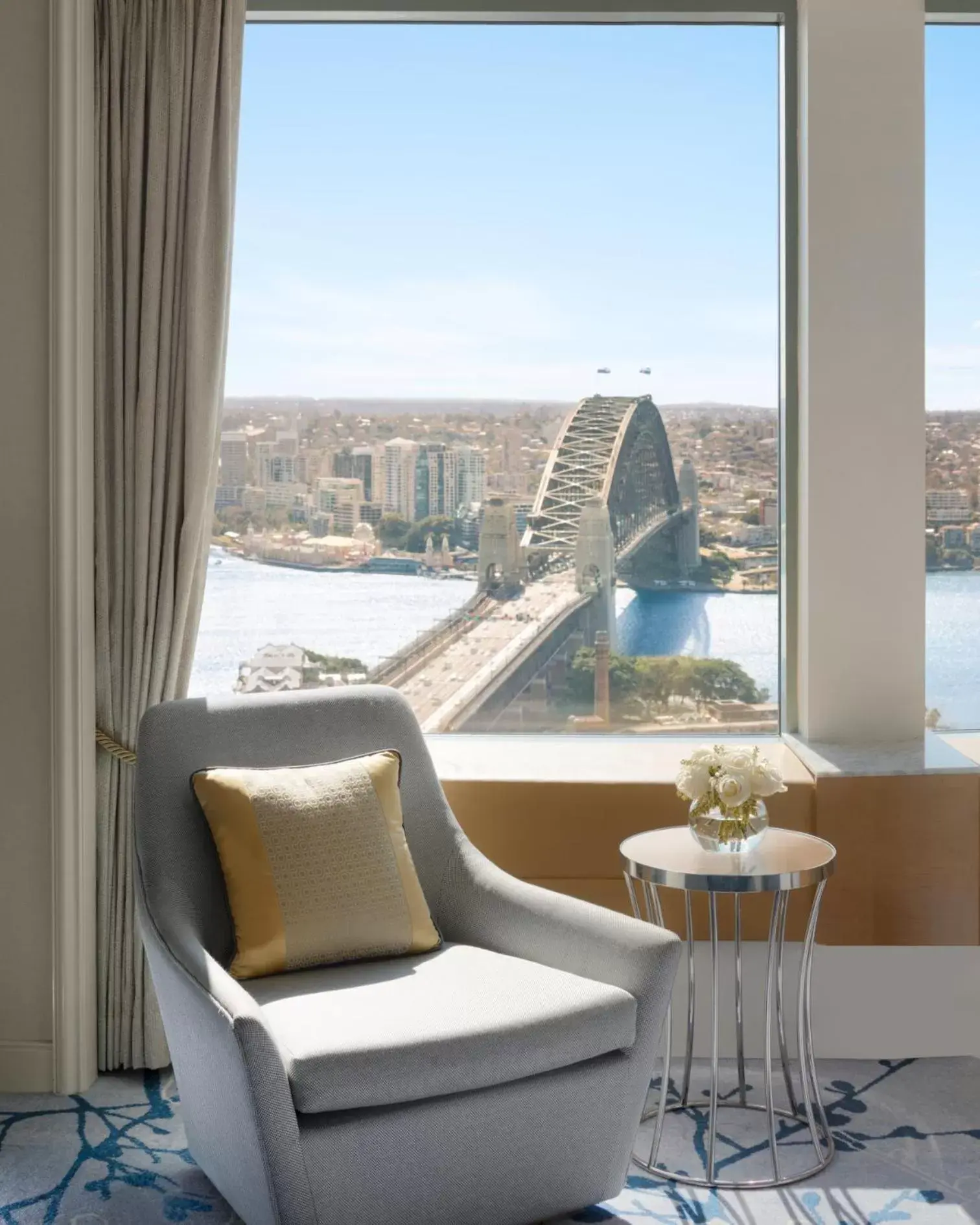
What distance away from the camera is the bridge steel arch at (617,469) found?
3387 millimetres

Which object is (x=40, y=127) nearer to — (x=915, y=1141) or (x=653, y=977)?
(x=653, y=977)

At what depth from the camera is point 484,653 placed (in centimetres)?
343

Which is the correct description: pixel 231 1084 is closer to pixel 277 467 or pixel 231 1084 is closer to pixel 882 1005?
pixel 882 1005

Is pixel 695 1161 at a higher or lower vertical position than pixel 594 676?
lower

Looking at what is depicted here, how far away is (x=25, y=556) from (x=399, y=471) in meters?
1.04

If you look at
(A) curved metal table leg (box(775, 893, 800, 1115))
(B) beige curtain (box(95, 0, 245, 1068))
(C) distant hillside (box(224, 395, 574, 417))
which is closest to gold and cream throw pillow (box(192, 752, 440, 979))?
(B) beige curtain (box(95, 0, 245, 1068))

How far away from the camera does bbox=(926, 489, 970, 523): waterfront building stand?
11.1 ft

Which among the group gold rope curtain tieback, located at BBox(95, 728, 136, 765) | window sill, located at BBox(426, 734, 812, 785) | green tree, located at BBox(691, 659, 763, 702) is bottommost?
window sill, located at BBox(426, 734, 812, 785)

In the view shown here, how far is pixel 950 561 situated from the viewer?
3.37m

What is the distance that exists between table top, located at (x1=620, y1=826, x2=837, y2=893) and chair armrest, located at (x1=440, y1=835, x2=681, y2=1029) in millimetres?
115

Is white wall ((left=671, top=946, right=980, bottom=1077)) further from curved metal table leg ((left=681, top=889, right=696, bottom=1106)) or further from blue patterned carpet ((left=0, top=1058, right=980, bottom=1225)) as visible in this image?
curved metal table leg ((left=681, top=889, right=696, bottom=1106))

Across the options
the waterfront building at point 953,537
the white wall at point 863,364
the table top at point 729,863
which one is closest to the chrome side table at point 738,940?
the table top at point 729,863

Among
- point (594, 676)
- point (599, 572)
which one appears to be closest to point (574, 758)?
point (594, 676)

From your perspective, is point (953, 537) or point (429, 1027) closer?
point (429, 1027)
